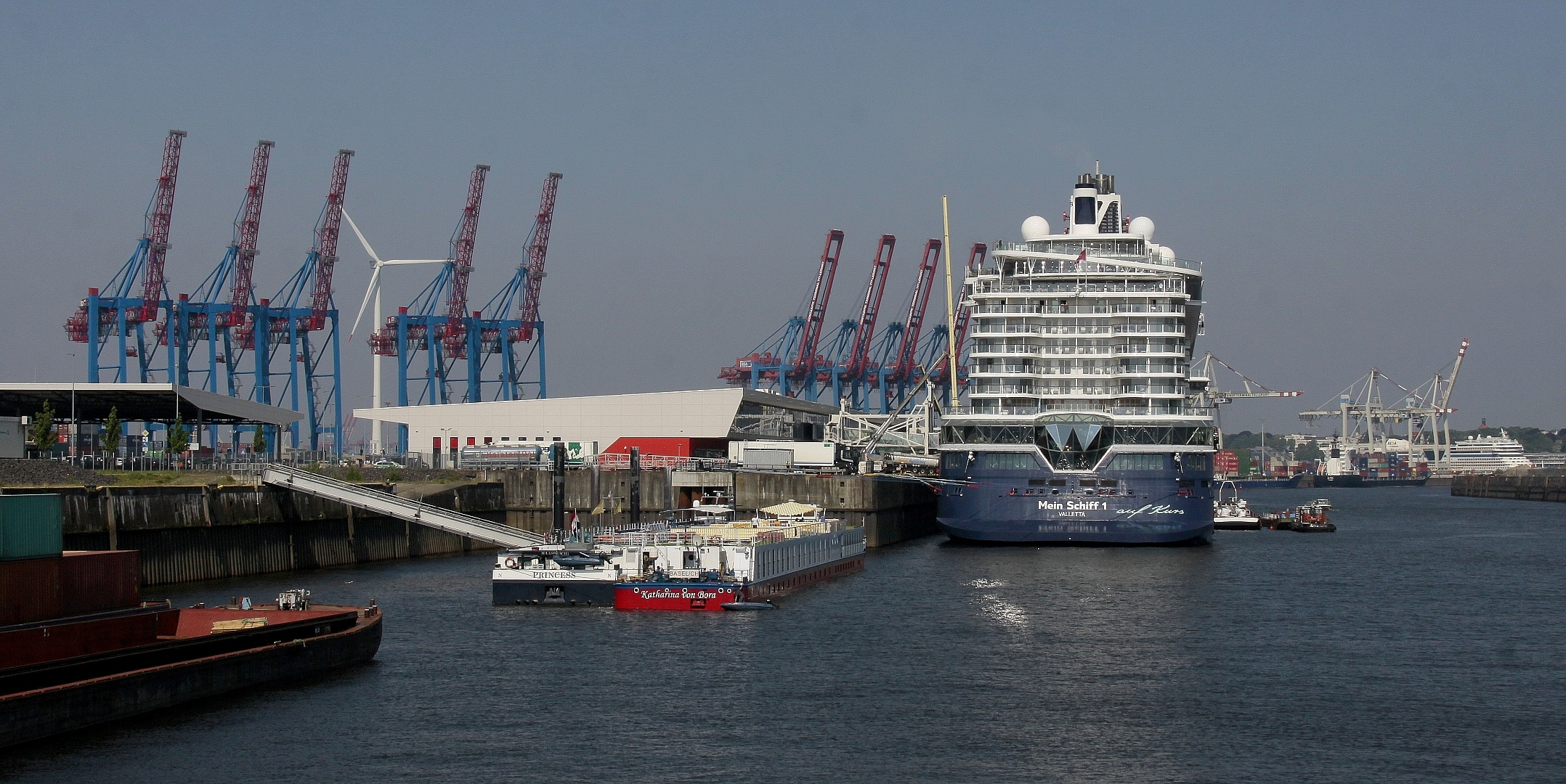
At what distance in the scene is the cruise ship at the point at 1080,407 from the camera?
87438mm

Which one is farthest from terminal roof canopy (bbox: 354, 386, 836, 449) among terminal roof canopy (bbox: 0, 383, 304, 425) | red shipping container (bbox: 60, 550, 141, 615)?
red shipping container (bbox: 60, 550, 141, 615)

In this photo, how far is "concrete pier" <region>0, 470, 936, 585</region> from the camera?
6456cm

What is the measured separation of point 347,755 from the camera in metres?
35.6

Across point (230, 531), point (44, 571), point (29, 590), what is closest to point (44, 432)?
point (230, 531)

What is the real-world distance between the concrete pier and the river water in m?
2.62

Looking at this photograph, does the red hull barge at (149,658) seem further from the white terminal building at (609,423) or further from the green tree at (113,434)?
the white terminal building at (609,423)

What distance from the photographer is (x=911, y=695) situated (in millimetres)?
43125

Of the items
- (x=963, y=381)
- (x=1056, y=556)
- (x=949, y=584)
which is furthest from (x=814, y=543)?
(x=963, y=381)

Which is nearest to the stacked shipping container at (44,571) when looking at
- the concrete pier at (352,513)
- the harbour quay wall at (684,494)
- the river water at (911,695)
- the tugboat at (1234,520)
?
the river water at (911,695)

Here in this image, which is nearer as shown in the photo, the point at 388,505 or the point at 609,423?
the point at 388,505

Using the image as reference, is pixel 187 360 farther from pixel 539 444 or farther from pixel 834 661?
pixel 834 661

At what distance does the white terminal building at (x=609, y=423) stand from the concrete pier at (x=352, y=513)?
29.9 ft

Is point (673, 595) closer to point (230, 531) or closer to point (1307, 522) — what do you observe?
point (230, 531)

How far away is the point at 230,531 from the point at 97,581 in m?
34.5
